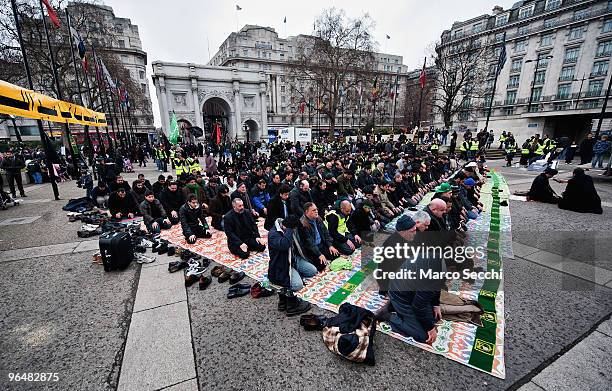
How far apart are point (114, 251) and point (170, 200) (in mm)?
3450

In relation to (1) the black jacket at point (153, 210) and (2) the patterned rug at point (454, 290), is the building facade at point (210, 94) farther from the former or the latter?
(2) the patterned rug at point (454, 290)

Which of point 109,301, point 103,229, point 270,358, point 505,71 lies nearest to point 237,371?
point 270,358

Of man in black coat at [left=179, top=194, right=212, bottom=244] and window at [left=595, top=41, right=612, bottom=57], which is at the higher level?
window at [left=595, top=41, right=612, bottom=57]

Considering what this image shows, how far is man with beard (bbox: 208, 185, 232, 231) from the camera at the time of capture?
23.9 feet

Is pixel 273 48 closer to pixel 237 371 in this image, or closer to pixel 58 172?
pixel 58 172

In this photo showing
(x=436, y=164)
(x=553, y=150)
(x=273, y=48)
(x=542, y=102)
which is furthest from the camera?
(x=273, y=48)

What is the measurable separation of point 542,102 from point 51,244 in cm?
6193

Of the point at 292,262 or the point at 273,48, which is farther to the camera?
the point at 273,48

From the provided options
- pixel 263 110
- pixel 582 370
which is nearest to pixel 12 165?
pixel 582 370

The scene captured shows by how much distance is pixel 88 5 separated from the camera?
73.0ft

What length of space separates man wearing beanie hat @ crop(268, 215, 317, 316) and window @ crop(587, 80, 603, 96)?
57.1m

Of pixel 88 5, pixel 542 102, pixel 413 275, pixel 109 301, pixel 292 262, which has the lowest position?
pixel 109 301

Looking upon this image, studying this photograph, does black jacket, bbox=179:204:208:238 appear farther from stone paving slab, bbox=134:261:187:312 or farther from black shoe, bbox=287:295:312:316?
black shoe, bbox=287:295:312:316

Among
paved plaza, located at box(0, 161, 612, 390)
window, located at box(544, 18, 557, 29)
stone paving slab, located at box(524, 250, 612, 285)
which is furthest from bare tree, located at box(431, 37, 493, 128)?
paved plaza, located at box(0, 161, 612, 390)
